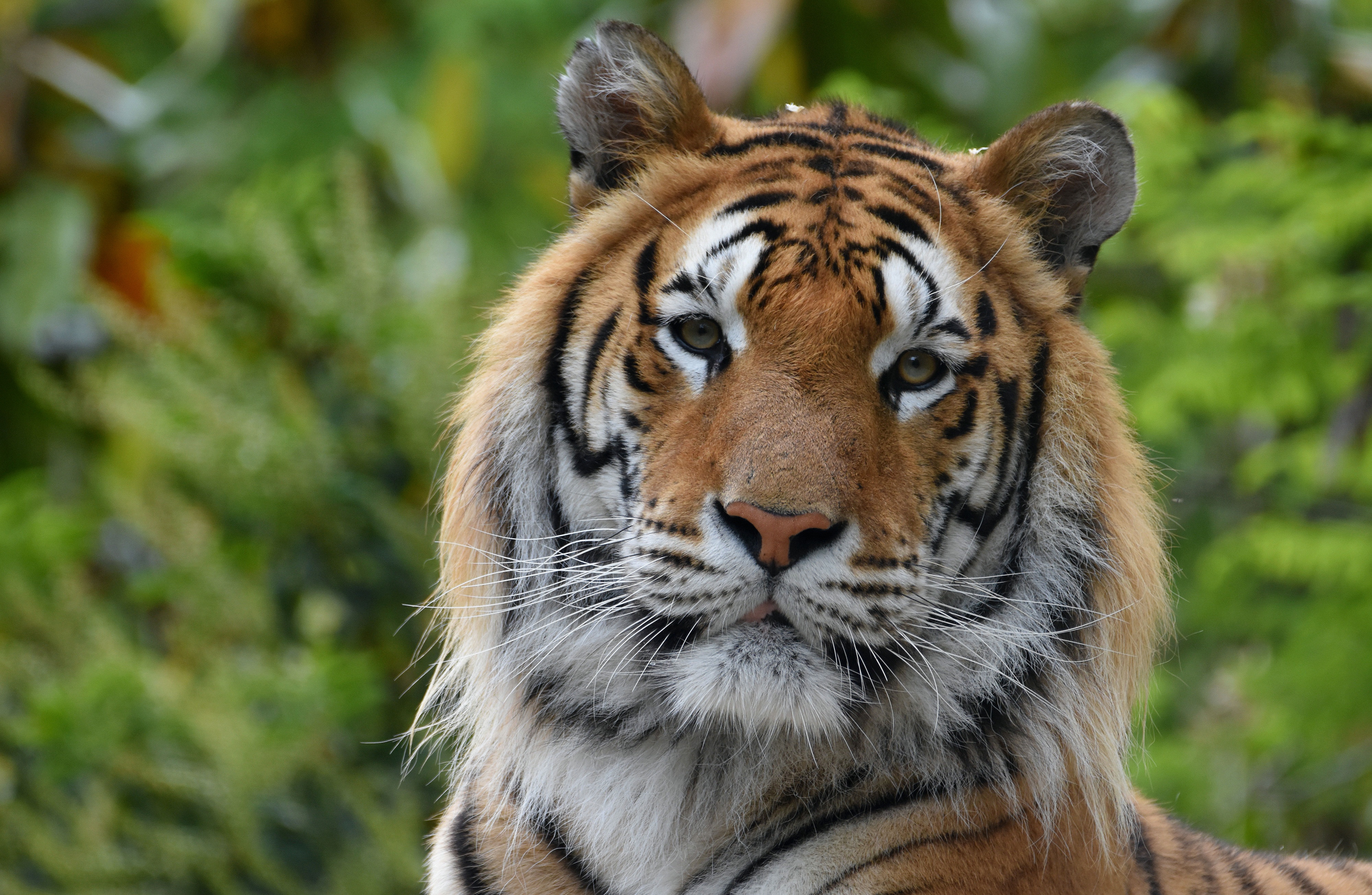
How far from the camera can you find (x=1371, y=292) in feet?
12.7

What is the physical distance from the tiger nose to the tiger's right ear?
761 millimetres

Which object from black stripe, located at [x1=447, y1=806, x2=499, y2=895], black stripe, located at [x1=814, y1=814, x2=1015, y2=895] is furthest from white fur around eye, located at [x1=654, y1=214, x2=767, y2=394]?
black stripe, located at [x1=447, y1=806, x2=499, y2=895]

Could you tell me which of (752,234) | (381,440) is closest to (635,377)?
(752,234)

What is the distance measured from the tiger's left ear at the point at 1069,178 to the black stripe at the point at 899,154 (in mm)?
77

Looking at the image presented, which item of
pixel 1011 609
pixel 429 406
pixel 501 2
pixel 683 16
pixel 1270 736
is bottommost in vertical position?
pixel 1270 736

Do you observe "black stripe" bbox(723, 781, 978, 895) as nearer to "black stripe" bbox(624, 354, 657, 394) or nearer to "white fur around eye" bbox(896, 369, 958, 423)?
"white fur around eye" bbox(896, 369, 958, 423)

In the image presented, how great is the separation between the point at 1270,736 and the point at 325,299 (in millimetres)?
3682

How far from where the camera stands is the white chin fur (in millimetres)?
1919

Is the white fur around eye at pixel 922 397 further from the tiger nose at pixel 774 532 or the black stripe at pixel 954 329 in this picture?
the tiger nose at pixel 774 532

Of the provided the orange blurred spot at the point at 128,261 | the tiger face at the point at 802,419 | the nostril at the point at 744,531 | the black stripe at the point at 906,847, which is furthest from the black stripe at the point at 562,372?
the orange blurred spot at the point at 128,261

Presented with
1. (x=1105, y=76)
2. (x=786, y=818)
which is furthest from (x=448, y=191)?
(x=786, y=818)

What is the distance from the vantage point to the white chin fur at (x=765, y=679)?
1919 millimetres

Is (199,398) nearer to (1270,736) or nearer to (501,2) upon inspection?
(1270,736)

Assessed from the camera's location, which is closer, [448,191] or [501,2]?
[448,191]
